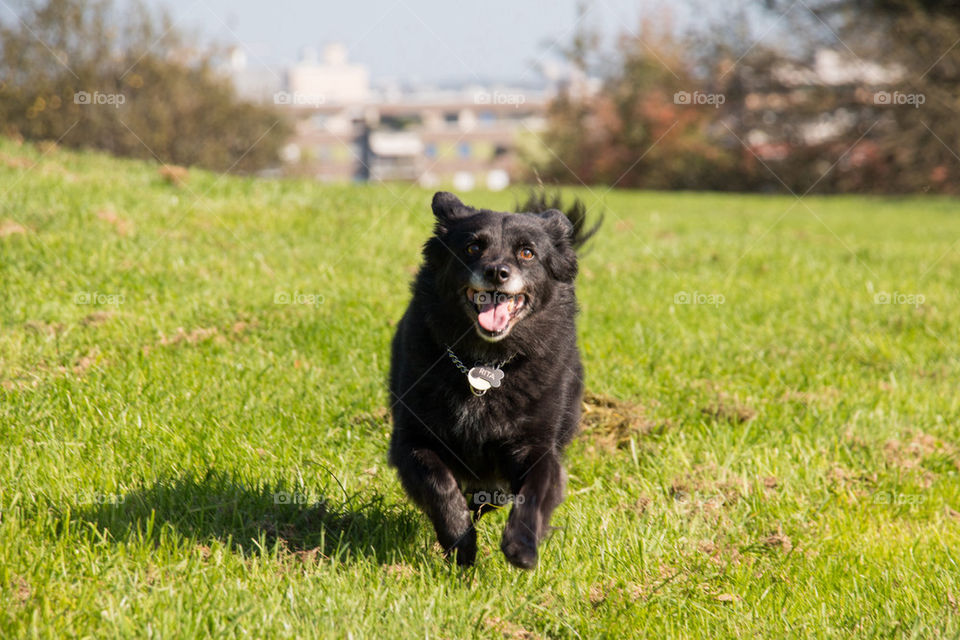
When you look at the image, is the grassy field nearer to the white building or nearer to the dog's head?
the dog's head

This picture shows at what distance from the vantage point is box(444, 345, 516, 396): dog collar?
3568mm

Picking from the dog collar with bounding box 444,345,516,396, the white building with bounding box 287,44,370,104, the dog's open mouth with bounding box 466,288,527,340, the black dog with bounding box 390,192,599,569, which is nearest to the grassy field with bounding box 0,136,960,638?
the black dog with bounding box 390,192,599,569

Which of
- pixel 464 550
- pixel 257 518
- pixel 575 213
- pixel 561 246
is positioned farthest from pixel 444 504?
pixel 575 213

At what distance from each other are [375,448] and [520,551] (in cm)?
142

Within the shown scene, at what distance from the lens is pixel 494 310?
3611mm

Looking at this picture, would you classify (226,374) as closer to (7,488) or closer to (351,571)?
(7,488)

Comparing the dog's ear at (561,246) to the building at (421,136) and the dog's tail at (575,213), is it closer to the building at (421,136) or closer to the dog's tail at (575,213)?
the dog's tail at (575,213)

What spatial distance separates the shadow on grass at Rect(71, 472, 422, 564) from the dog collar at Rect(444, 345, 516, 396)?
0.63m

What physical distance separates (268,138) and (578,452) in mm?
39256

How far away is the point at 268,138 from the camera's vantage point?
135 ft

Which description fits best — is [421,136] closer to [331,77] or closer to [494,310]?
[331,77]

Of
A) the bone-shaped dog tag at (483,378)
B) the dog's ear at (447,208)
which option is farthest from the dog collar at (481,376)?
the dog's ear at (447,208)

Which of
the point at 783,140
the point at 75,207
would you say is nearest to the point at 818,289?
the point at 75,207

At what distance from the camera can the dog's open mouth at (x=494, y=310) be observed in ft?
11.7
